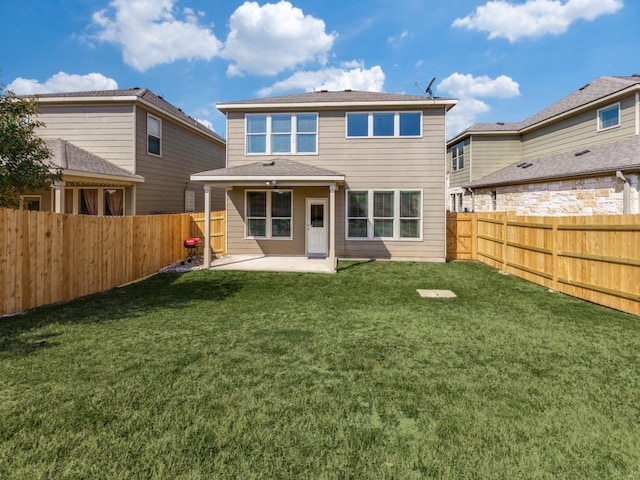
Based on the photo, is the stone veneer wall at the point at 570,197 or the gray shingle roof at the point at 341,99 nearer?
the stone veneer wall at the point at 570,197

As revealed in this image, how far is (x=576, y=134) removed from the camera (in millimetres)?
14906

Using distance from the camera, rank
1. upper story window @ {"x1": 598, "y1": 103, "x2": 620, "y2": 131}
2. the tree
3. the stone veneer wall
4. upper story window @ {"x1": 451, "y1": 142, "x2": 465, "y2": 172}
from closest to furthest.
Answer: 1. the tree
2. the stone veneer wall
3. upper story window @ {"x1": 598, "y1": 103, "x2": 620, "y2": 131}
4. upper story window @ {"x1": 451, "y1": 142, "x2": 465, "y2": 172}

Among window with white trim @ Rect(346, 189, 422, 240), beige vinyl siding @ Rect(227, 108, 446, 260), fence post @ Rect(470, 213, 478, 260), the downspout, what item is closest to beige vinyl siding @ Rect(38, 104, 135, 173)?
beige vinyl siding @ Rect(227, 108, 446, 260)

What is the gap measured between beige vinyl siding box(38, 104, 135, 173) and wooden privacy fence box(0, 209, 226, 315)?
420 cm

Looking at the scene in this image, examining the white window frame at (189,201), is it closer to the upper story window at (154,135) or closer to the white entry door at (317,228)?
the upper story window at (154,135)

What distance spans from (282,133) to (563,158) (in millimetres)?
12410

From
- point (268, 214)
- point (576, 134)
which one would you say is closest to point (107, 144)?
point (268, 214)

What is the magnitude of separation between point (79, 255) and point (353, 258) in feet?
28.3

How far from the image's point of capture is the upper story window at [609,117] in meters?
13.0

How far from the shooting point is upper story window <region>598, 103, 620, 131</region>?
13.0 meters

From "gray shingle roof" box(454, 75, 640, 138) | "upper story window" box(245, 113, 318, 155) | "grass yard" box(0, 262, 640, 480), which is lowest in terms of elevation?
"grass yard" box(0, 262, 640, 480)

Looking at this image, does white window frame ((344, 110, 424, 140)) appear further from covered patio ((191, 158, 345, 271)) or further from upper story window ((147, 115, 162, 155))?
upper story window ((147, 115, 162, 155))

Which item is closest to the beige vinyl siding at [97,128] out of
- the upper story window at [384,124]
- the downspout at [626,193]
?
the upper story window at [384,124]

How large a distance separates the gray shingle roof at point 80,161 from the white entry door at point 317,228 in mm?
6498
